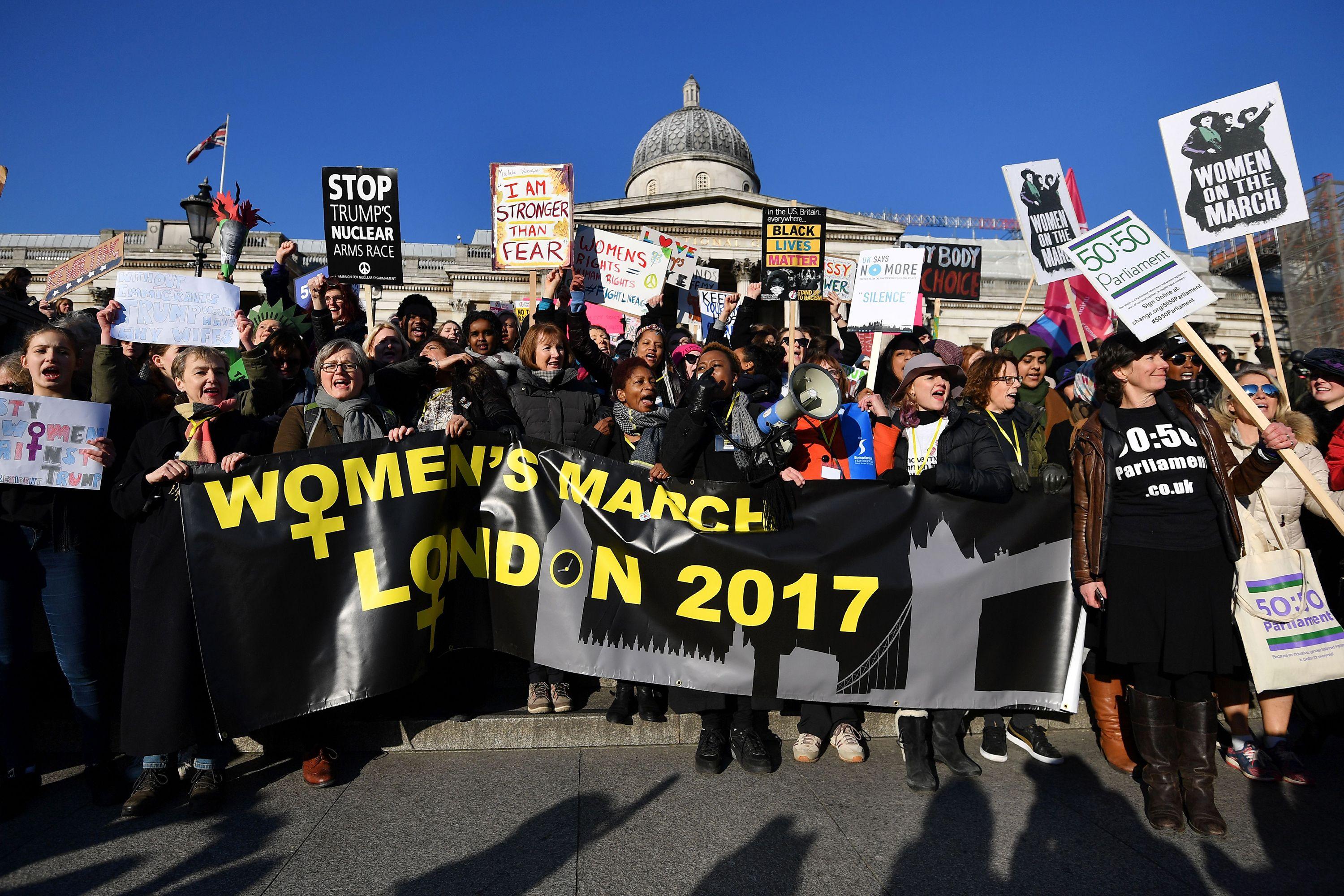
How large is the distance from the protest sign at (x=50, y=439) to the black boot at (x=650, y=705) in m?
2.82

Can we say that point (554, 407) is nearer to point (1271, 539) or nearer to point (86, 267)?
point (1271, 539)

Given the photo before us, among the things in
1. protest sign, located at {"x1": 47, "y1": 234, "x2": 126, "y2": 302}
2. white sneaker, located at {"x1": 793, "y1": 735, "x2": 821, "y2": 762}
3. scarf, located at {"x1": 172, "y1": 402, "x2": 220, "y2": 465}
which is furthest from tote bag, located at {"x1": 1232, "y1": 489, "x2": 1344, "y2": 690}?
protest sign, located at {"x1": 47, "y1": 234, "x2": 126, "y2": 302}

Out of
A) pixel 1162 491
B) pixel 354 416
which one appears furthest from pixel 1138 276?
pixel 354 416

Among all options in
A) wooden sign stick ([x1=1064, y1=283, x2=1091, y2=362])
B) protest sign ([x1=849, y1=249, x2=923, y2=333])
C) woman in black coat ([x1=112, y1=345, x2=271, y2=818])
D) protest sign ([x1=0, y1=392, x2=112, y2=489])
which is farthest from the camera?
protest sign ([x1=849, y1=249, x2=923, y2=333])

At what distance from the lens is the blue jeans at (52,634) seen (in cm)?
360

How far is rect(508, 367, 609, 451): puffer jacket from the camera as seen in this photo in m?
4.81

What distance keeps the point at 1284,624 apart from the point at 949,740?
169cm

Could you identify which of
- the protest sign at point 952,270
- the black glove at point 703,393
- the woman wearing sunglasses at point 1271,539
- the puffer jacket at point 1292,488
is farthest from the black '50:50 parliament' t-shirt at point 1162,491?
the protest sign at point 952,270

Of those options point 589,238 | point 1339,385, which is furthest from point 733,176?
point 1339,385

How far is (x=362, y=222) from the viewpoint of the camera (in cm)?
762

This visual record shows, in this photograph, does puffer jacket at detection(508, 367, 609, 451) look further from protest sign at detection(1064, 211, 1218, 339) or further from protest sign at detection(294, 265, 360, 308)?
protest sign at detection(1064, 211, 1218, 339)

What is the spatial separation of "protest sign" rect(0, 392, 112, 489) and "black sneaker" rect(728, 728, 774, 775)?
326 cm

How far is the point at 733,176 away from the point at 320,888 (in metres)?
51.4

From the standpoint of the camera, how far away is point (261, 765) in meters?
4.07
